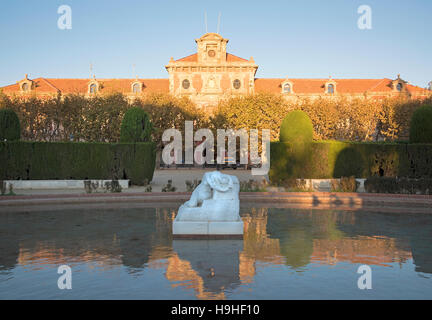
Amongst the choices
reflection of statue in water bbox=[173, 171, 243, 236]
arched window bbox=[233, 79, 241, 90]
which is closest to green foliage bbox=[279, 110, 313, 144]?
reflection of statue in water bbox=[173, 171, 243, 236]

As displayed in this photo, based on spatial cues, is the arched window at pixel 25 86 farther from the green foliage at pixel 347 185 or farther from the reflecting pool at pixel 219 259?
the reflecting pool at pixel 219 259

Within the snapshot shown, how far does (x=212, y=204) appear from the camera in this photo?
1095cm

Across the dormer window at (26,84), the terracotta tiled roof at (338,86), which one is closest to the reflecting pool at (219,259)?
the terracotta tiled roof at (338,86)

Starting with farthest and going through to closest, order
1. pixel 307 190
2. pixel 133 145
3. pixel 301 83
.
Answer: pixel 301 83, pixel 133 145, pixel 307 190

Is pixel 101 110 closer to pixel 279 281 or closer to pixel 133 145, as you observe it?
pixel 133 145

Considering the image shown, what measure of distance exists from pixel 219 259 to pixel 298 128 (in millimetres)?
17317

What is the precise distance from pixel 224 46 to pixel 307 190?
172 feet

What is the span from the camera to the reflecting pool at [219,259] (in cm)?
678

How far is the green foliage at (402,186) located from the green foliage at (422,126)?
425 centimetres

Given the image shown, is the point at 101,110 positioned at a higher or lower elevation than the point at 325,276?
higher

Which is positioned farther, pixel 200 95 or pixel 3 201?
pixel 200 95
